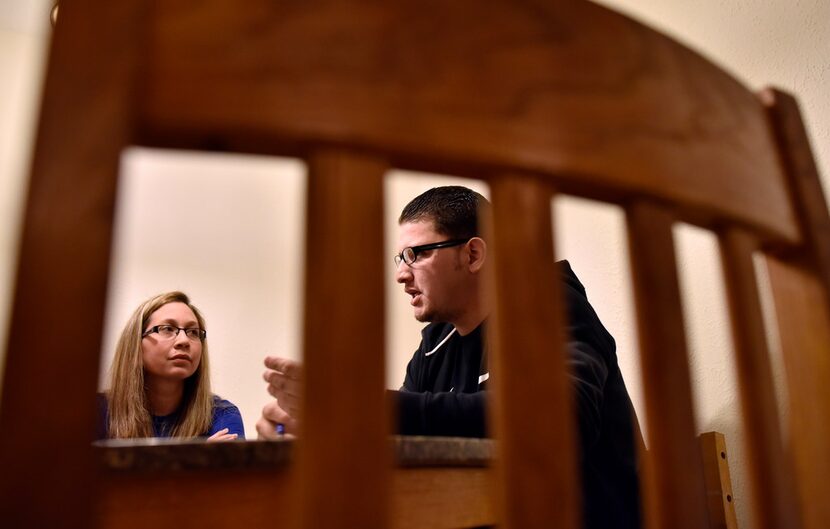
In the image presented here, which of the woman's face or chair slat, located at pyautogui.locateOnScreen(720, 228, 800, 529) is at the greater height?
the woman's face

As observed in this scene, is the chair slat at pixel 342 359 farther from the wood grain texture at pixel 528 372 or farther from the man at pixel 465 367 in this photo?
the man at pixel 465 367

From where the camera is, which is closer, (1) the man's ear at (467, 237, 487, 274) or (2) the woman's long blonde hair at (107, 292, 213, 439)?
(1) the man's ear at (467, 237, 487, 274)

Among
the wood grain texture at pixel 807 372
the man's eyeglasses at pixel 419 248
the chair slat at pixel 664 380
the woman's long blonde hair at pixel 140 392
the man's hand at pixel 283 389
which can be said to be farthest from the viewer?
the woman's long blonde hair at pixel 140 392

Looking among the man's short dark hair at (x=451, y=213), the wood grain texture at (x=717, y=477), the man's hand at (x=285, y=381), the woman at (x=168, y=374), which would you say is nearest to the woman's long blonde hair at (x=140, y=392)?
the woman at (x=168, y=374)

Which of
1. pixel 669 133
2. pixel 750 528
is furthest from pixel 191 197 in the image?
pixel 669 133

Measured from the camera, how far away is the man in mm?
1085

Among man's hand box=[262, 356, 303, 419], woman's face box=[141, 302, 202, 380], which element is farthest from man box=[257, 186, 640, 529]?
woman's face box=[141, 302, 202, 380]

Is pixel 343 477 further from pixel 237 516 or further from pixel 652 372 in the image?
pixel 237 516

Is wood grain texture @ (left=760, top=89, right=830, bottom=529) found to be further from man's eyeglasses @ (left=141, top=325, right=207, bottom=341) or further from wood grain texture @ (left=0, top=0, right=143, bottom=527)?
man's eyeglasses @ (left=141, top=325, right=207, bottom=341)

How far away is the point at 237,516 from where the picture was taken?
0.60 m

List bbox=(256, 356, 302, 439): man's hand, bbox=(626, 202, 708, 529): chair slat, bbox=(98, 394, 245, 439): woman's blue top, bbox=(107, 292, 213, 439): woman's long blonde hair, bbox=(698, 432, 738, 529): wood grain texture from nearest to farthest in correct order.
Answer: bbox=(626, 202, 708, 529): chair slat < bbox=(256, 356, 302, 439): man's hand < bbox=(698, 432, 738, 529): wood grain texture < bbox=(107, 292, 213, 439): woman's long blonde hair < bbox=(98, 394, 245, 439): woman's blue top

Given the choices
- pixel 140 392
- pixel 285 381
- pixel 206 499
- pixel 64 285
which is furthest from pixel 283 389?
pixel 140 392

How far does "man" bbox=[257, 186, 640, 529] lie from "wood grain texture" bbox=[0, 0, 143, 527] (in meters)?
0.34

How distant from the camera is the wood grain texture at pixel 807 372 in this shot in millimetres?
474
